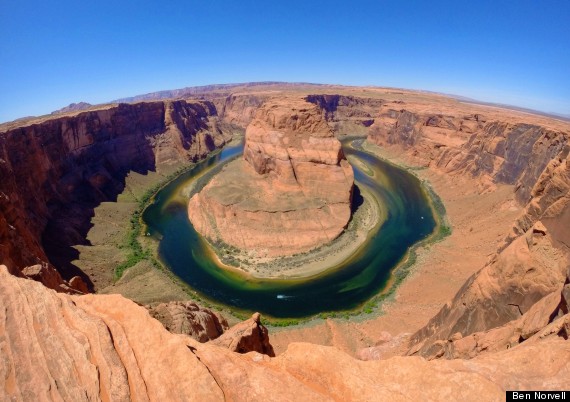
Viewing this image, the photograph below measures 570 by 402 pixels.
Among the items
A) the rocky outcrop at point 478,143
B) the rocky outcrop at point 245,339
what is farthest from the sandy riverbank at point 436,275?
the rocky outcrop at point 245,339

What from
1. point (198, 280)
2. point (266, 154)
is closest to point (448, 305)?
point (198, 280)

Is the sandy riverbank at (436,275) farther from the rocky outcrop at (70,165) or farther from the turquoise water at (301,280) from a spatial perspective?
the rocky outcrop at (70,165)

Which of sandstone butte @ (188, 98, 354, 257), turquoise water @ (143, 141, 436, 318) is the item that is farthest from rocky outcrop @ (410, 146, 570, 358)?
sandstone butte @ (188, 98, 354, 257)

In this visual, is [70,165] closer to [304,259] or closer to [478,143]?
[304,259]

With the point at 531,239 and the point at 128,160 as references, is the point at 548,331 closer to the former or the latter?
the point at 531,239

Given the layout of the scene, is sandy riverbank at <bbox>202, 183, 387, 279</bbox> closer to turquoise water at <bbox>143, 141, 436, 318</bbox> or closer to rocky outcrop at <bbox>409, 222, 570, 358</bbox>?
turquoise water at <bbox>143, 141, 436, 318</bbox>

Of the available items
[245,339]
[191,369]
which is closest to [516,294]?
[245,339]
